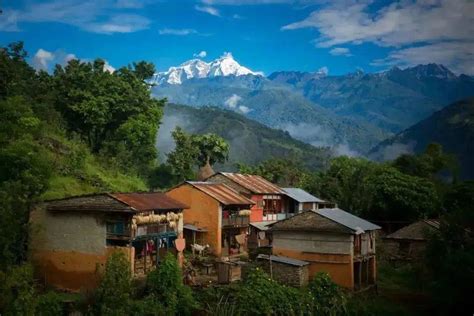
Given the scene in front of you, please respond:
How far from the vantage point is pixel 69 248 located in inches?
1195

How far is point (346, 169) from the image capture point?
2534 inches

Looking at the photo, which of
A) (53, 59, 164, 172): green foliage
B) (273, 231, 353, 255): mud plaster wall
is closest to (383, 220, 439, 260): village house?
(273, 231, 353, 255): mud plaster wall

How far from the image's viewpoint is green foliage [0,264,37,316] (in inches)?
906

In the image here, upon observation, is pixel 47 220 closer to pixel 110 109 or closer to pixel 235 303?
pixel 235 303

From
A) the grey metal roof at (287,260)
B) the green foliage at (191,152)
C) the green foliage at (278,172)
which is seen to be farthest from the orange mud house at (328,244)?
the green foliage at (278,172)

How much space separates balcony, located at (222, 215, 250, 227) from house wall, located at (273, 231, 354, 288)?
7611mm

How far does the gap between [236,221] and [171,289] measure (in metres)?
14.8

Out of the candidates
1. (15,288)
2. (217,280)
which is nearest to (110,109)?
(217,280)

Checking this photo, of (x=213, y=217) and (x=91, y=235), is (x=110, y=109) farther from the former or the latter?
(x=91, y=235)

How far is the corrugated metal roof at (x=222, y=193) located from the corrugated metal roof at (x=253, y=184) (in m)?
1.87

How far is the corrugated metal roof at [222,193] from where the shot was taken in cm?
3997

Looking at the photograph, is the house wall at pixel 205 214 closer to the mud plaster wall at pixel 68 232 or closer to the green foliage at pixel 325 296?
the mud plaster wall at pixel 68 232

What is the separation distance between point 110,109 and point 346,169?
94.3 feet

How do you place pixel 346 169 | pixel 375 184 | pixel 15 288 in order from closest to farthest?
pixel 15 288 → pixel 375 184 → pixel 346 169
